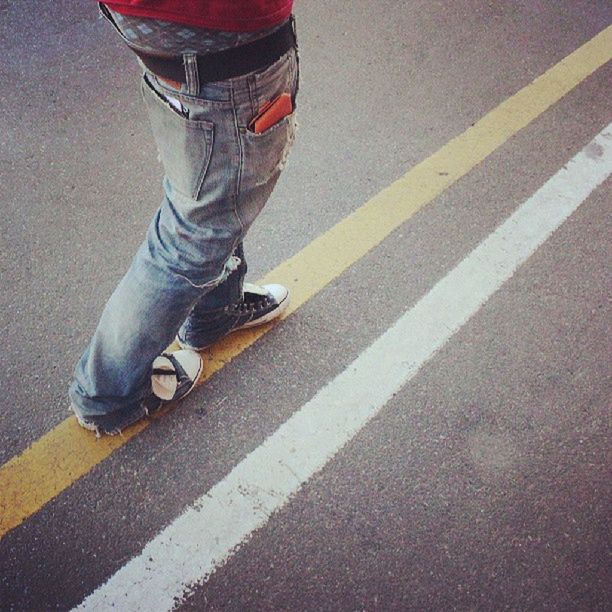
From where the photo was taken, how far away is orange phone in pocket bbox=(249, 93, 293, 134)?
3.62 feet

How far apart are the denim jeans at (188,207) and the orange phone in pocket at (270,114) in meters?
0.01

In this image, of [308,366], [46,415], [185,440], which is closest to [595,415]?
[308,366]

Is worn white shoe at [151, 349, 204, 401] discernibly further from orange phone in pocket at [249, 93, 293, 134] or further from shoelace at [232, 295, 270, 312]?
orange phone in pocket at [249, 93, 293, 134]

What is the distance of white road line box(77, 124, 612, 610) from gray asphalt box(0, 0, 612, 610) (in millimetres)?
41

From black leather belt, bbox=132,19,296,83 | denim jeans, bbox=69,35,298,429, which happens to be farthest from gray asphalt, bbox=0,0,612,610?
black leather belt, bbox=132,19,296,83

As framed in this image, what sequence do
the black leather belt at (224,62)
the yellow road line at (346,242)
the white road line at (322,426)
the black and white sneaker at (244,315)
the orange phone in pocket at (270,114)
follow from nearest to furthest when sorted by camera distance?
the black leather belt at (224,62) → the orange phone in pocket at (270,114) → the white road line at (322,426) → the yellow road line at (346,242) → the black and white sneaker at (244,315)

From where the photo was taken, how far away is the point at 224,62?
1006 millimetres

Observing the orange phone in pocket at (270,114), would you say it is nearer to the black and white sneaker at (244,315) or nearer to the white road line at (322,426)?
the black and white sneaker at (244,315)

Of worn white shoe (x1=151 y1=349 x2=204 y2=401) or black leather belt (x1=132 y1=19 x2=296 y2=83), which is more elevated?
black leather belt (x1=132 y1=19 x2=296 y2=83)

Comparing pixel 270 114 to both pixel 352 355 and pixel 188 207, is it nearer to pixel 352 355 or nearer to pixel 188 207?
pixel 188 207

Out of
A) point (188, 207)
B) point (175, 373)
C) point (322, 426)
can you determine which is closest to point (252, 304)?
point (175, 373)

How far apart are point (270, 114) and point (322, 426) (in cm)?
107

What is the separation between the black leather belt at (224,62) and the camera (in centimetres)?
100

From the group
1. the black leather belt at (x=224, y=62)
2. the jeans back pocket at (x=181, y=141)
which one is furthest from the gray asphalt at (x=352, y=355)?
the black leather belt at (x=224, y=62)
